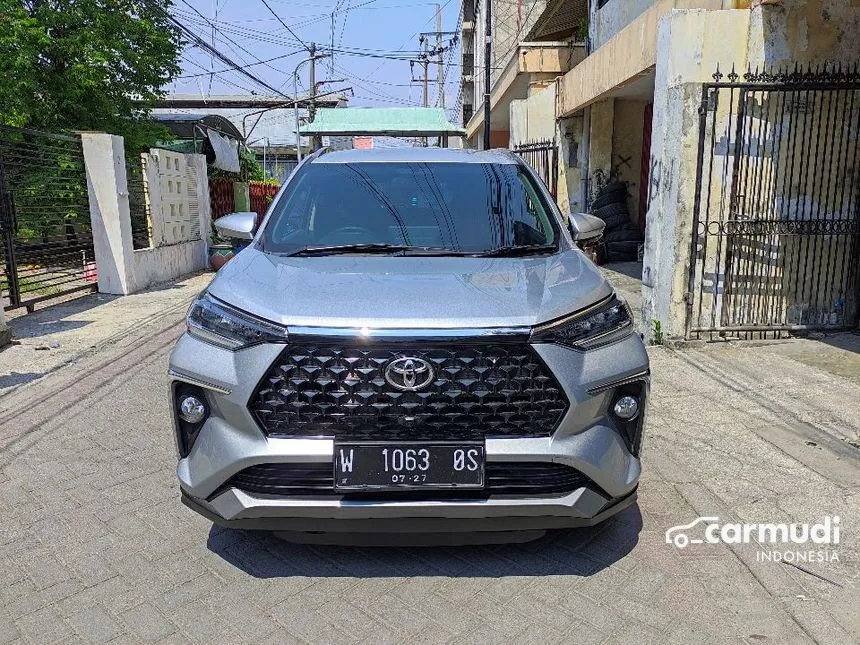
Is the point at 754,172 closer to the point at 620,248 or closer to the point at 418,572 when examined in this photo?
the point at 418,572

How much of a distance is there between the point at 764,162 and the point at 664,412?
2989 millimetres

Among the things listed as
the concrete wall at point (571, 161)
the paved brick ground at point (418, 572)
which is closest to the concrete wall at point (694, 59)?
the paved brick ground at point (418, 572)

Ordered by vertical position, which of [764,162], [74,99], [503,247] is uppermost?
[74,99]

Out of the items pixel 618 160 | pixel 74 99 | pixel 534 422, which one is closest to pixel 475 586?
pixel 534 422

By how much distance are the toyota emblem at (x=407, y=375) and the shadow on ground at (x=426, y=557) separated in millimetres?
663

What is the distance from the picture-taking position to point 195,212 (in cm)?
1340

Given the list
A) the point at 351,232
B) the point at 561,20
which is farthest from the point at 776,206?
the point at 561,20

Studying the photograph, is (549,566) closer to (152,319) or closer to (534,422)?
(534,422)

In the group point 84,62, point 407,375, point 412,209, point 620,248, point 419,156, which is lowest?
point 620,248

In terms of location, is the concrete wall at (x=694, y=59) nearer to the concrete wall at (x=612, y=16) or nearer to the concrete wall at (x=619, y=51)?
the concrete wall at (x=619, y=51)

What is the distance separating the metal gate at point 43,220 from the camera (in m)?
8.27

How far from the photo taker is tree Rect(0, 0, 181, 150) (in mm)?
11297

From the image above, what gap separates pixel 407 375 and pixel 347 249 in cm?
110

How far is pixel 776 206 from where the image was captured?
6426 mm
